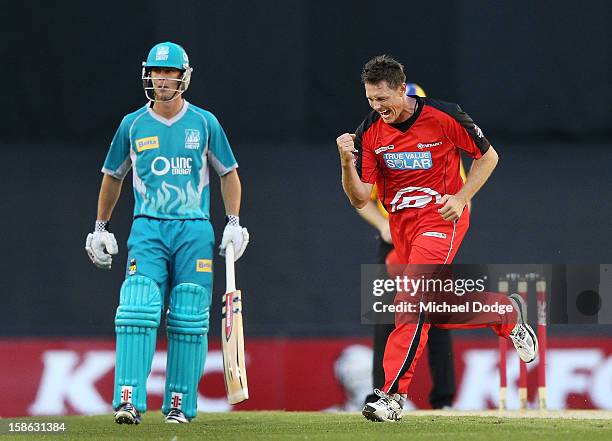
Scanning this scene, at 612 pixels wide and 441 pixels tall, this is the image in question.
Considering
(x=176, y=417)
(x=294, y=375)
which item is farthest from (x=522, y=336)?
(x=294, y=375)

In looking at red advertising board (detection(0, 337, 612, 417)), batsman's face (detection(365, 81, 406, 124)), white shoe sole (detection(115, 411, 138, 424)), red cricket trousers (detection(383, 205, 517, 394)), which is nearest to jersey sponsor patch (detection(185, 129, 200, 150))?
batsman's face (detection(365, 81, 406, 124))

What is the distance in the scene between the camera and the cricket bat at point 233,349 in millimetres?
6117

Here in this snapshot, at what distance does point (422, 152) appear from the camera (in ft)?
20.5

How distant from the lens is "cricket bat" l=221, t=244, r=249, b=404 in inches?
241

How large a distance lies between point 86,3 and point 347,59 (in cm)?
179

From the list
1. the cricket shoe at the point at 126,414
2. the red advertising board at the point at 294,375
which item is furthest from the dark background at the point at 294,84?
the cricket shoe at the point at 126,414

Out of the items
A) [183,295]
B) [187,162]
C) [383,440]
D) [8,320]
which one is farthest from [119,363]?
[8,320]

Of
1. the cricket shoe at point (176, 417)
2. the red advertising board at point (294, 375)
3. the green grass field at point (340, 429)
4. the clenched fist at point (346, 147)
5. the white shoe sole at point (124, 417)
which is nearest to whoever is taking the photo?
the green grass field at point (340, 429)

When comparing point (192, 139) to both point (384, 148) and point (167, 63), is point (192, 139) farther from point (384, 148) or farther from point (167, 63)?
point (384, 148)

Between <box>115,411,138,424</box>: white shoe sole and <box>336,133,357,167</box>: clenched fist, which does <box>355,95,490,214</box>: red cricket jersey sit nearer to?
<box>336,133,357,167</box>: clenched fist

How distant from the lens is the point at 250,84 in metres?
9.37

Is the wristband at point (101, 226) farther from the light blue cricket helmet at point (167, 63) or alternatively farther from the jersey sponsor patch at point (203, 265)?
the light blue cricket helmet at point (167, 63)

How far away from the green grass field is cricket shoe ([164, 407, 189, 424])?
0.05 metres

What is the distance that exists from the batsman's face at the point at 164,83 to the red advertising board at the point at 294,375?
2901 mm
